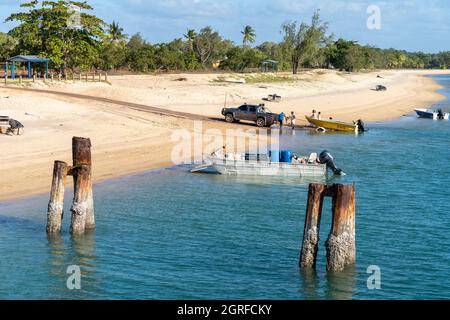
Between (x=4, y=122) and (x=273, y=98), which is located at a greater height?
(x=273, y=98)

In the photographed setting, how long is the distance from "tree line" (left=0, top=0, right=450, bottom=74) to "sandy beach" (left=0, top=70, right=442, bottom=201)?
5421 millimetres

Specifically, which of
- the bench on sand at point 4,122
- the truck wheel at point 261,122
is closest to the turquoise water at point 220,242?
the bench on sand at point 4,122

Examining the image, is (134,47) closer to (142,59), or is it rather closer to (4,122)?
(142,59)

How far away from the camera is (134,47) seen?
385 ft

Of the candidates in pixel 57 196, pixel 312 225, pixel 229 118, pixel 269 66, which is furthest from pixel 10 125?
pixel 269 66

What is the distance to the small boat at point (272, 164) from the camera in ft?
109

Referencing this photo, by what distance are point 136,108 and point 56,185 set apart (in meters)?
30.6

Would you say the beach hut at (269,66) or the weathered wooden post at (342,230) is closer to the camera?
the weathered wooden post at (342,230)

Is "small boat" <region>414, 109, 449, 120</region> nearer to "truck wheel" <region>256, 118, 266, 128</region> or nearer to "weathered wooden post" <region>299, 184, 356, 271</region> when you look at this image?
"truck wheel" <region>256, 118, 266, 128</region>

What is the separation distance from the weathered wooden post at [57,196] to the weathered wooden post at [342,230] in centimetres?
843

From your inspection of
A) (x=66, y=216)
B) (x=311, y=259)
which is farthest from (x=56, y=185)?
(x=311, y=259)

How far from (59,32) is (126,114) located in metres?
26.4

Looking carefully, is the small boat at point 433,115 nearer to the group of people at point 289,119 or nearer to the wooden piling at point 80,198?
the group of people at point 289,119
